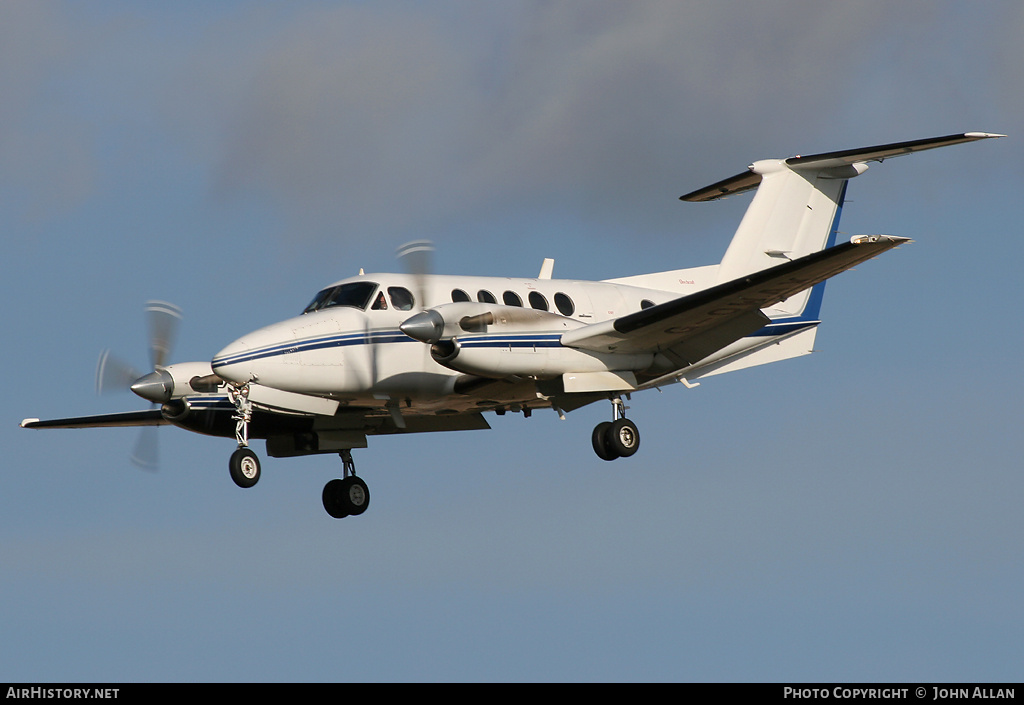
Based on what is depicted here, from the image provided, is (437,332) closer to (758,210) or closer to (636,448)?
(636,448)

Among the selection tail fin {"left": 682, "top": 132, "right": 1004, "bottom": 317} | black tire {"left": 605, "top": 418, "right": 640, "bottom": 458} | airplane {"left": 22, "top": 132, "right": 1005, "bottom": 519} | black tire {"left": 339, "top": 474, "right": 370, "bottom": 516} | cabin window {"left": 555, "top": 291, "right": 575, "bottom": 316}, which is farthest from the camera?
tail fin {"left": 682, "top": 132, "right": 1004, "bottom": 317}

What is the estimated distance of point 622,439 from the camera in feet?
61.4

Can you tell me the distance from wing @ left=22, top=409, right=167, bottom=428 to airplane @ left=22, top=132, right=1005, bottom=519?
0.02 meters

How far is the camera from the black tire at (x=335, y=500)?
2033cm

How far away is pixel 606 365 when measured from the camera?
61.4 feet

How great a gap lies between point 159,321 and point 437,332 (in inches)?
185

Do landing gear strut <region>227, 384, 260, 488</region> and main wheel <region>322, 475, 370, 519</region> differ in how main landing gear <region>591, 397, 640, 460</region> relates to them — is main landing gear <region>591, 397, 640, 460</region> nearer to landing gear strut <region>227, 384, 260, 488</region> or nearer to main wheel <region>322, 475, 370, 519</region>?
main wheel <region>322, 475, 370, 519</region>

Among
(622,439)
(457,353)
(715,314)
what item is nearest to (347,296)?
(457,353)

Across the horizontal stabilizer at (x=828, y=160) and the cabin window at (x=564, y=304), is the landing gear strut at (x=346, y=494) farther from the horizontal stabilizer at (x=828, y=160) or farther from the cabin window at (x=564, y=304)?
the horizontal stabilizer at (x=828, y=160)

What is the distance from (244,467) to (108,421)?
4915mm

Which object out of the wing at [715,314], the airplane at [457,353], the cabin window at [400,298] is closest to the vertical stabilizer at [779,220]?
the airplane at [457,353]

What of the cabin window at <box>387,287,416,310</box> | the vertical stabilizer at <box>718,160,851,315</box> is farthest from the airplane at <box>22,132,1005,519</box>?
Result: the vertical stabilizer at <box>718,160,851,315</box>

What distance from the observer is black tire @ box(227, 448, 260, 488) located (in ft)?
56.5
